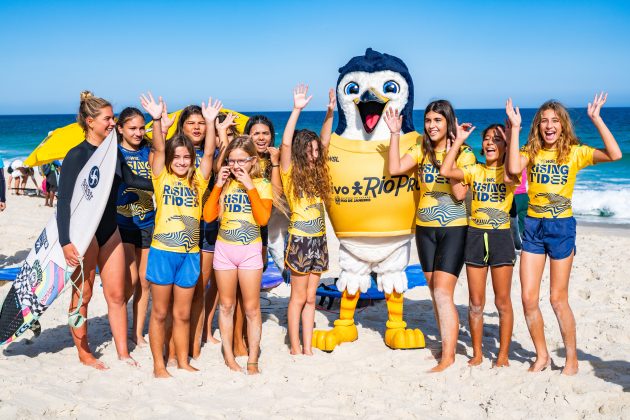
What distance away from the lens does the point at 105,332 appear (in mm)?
5672

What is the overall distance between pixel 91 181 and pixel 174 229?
0.65m

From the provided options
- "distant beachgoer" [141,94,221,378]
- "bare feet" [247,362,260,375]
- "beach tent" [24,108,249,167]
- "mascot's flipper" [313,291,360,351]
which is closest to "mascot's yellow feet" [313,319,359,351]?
"mascot's flipper" [313,291,360,351]

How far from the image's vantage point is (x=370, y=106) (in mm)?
5156

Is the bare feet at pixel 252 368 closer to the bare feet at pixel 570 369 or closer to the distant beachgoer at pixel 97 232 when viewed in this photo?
the distant beachgoer at pixel 97 232

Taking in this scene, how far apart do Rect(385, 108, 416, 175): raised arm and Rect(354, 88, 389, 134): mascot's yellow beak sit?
287 mm

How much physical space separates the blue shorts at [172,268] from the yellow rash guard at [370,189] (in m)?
1.32

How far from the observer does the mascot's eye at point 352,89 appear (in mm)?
5234

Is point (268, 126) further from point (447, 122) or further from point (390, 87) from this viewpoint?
point (447, 122)

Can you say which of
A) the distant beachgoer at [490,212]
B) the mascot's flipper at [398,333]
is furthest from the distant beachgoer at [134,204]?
the distant beachgoer at [490,212]

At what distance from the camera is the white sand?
13.0 ft

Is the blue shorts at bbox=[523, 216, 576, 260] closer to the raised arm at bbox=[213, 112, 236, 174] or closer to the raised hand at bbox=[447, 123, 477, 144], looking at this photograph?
the raised hand at bbox=[447, 123, 477, 144]

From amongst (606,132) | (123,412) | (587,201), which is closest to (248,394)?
(123,412)

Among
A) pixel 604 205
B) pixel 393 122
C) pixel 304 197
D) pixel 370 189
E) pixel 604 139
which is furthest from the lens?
pixel 604 205

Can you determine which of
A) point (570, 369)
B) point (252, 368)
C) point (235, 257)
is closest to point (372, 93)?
point (235, 257)
